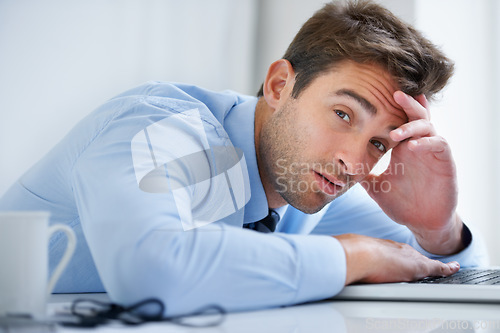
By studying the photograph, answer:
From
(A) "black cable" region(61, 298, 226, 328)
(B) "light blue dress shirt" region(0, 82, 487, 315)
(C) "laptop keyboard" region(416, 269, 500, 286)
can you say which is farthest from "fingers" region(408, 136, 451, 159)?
(A) "black cable" region(61, 298, 226, 328)

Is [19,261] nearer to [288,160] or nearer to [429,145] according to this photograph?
[288,160]

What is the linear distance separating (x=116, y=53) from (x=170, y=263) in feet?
5.21

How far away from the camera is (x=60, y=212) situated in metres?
1.14

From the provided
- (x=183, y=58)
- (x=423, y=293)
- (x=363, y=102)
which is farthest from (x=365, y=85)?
(x=183, y=58)

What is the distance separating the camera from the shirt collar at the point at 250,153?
1.36m

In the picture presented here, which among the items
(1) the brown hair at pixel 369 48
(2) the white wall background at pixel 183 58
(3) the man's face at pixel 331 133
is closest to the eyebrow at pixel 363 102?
(3) the man's face at pixel 331 133

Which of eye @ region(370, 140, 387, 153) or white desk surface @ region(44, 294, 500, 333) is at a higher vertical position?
eye @ region(370, 140, 387, 153)

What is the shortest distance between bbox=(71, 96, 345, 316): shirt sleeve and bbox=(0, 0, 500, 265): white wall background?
1.00 meters

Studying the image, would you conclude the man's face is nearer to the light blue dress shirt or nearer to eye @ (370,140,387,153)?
eye @ (370,140,387,153)

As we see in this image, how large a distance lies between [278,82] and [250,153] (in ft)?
0.82

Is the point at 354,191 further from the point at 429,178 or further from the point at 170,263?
the point at 170,263

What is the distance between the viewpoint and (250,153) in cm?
137

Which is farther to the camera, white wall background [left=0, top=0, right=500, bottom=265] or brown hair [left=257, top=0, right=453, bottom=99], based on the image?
white wall background [left=0, top=0, right=500, bottom=265]

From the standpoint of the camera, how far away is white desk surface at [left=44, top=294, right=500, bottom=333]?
0.64m
